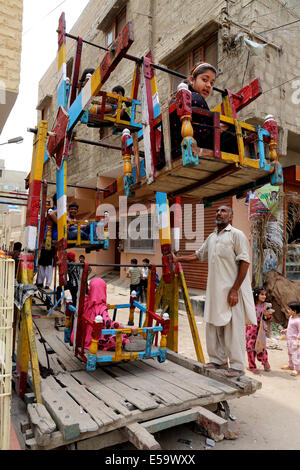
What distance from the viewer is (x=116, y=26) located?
13.8 metres

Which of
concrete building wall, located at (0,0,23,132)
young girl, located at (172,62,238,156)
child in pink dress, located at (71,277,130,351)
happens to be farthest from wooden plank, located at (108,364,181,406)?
concrete building wall, located at (0,0,23,132)

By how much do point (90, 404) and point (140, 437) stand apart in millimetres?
628

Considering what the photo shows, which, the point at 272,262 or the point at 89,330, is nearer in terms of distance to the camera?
the point at 89,330

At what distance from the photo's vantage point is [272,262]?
→ 8758 millimetres

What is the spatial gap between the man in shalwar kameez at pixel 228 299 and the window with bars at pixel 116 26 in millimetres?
12722

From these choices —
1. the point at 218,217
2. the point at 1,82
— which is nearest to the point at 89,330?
the point at 218,217

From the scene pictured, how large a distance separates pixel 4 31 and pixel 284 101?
668cm

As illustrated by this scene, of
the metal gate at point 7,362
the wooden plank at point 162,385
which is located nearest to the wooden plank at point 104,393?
the wooden plank at point 162,385

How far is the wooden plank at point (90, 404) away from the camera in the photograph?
104 inches

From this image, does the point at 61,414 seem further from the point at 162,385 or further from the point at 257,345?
the point at 257,345

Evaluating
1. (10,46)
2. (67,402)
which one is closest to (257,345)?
(67,402)

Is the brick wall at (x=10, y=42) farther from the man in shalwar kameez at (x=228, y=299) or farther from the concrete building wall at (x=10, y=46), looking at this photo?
the man in shalwar kameez at (x=228, y=299)

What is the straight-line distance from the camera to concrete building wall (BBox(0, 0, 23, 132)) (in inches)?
268

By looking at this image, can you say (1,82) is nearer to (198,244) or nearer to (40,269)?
(40,269)
